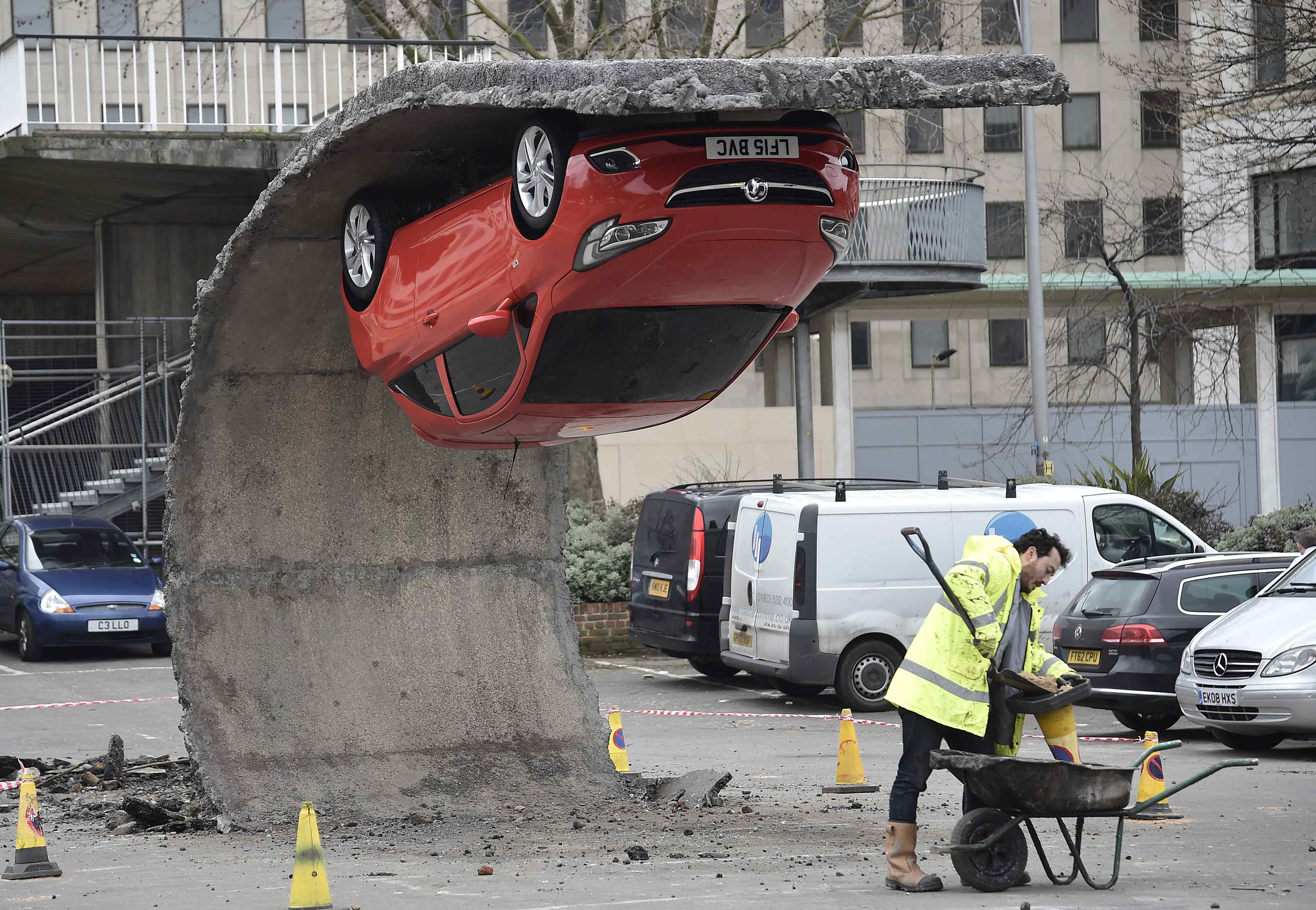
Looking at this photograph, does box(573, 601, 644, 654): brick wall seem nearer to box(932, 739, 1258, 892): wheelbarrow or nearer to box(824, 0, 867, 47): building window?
box(824, 0, 867, 47): building window

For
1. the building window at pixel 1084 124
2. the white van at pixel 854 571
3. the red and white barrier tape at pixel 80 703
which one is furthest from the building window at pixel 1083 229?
the red and white barrier tape at pixel 80 703

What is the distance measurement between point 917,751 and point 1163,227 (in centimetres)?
3426

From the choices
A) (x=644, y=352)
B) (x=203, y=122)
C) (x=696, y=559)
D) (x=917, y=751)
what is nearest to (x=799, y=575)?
(x=696, y=559)

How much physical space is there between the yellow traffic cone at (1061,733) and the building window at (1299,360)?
118ft

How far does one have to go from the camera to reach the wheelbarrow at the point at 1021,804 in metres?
7.44

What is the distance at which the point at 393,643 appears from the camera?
1073 centimetres

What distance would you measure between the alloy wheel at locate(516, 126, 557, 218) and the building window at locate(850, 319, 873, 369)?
1747 inches

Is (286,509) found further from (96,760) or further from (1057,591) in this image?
(1057,591)

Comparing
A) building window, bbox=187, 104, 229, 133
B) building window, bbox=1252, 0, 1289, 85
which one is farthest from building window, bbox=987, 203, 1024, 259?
building window, bbox=187, 104, 229, 133

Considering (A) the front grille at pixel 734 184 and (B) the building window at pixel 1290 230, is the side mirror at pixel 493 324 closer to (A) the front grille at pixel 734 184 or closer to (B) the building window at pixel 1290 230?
(A) the front grille at pixel 734 184

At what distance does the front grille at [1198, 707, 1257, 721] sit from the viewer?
12438mm

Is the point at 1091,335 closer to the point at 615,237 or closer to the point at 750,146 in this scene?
the point at 750,146

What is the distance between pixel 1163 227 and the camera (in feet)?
131

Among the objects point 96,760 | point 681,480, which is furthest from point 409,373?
point 681,480
